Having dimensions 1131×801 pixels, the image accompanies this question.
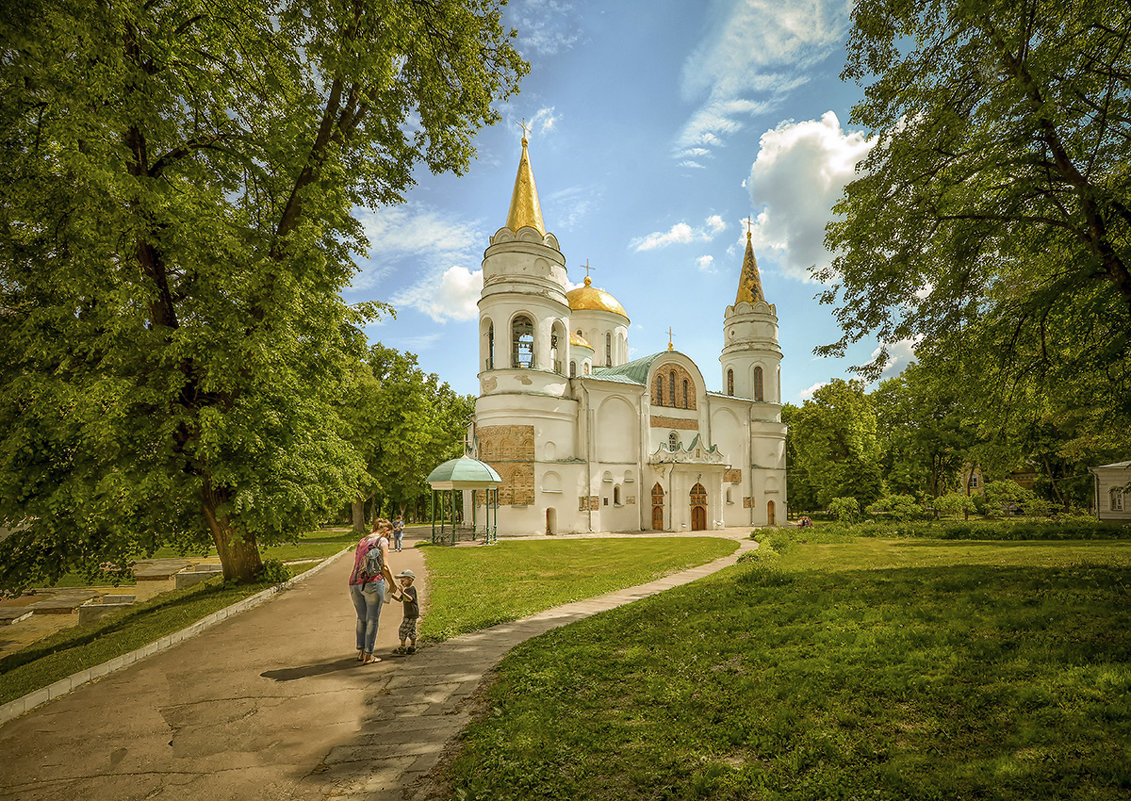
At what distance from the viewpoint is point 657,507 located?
113 ft

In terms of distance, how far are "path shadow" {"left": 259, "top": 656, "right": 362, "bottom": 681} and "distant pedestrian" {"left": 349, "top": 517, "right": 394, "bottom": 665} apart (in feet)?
0.56

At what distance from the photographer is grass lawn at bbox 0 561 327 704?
6.75 m

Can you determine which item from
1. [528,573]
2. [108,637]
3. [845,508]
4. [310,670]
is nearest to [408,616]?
[310,670]

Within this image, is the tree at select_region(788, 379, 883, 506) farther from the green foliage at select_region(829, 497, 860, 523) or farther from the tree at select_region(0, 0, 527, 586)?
the tree at select_region(0, 0, 527, 586)

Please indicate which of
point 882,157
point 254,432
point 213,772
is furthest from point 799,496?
point 213,772

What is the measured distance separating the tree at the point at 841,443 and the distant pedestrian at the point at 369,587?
39491mm

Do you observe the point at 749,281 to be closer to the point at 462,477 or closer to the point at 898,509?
the point at 898,509

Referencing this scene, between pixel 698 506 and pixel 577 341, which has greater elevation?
pixel 577 341

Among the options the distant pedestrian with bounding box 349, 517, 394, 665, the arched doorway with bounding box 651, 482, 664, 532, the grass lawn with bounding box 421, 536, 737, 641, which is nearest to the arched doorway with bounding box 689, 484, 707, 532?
the arched doorway with bounding box 651, 482, 664, 532

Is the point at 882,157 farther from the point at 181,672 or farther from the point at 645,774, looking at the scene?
the point at 181,672

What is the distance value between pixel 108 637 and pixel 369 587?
4860mm

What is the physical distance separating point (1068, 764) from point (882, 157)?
9.90 metres

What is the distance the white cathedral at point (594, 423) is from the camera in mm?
30781

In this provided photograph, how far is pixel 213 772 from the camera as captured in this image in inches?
174
